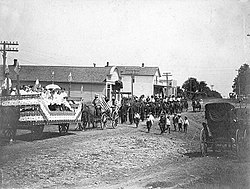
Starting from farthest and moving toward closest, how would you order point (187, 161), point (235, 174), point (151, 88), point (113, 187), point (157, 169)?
point (151, 88)
point (187, 161)
point (157, 169)
point (235, 174)
point (113, 187)

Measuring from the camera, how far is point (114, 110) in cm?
2450

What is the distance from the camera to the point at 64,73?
166ft

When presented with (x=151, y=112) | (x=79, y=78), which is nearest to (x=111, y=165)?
(x=151, y=112)

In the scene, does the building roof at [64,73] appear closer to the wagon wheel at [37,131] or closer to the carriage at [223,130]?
the wagon wheel at [37,131]

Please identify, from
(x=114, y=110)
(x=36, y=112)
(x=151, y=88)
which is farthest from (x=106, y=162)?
(x=151, y=88)

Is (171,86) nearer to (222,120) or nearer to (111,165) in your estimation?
(222,120)

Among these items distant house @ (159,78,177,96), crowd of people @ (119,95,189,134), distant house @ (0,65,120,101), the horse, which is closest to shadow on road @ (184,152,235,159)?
crowd of people @ (119,95,189,134)

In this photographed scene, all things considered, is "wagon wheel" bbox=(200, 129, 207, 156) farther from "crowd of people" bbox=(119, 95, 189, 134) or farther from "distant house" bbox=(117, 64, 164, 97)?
"distant house" bbox=(117, 64, 164, 97)

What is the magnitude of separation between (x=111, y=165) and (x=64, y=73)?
3882cm

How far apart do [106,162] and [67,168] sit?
5.90 feet

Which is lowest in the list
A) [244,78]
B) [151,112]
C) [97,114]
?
[97,114]

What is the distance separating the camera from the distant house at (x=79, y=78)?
1864 inches

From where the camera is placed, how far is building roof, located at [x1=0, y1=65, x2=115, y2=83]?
158 ft

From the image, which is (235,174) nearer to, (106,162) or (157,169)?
(157,169)
